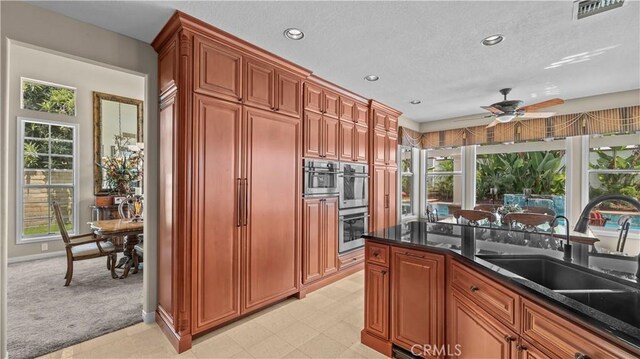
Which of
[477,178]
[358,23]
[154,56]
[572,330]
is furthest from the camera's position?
[477,178]

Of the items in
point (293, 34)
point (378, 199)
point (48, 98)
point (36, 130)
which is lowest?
point (378, 199)

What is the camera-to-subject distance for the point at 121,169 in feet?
18.2

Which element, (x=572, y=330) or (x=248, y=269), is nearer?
(x=572, y=330)

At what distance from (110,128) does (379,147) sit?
17.7 ft

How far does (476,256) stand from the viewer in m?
1.66

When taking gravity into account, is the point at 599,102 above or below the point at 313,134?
above

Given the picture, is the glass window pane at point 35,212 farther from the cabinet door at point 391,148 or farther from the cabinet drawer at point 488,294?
the cabinet drawer at point 488,294

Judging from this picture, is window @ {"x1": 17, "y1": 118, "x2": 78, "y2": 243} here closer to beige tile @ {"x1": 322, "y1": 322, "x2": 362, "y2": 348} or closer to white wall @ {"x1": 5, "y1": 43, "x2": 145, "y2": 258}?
white wall @ {"x1": 5, "y1": 43, "x2": 145, "y2": 258}

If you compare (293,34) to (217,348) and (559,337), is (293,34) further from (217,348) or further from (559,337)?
(217,348)

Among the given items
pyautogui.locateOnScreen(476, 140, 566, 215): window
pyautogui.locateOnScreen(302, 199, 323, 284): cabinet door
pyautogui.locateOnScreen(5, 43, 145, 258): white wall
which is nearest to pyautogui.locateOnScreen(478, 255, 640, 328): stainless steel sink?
pyautogui.locateOnScreen(302, 199, 323, 284): cabinet door

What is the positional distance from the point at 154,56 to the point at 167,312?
7.78ft

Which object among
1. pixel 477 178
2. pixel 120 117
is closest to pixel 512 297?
pixel 477 178

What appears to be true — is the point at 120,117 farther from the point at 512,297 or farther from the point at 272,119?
the point at 512,297

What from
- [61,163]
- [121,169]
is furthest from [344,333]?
[61,163]
